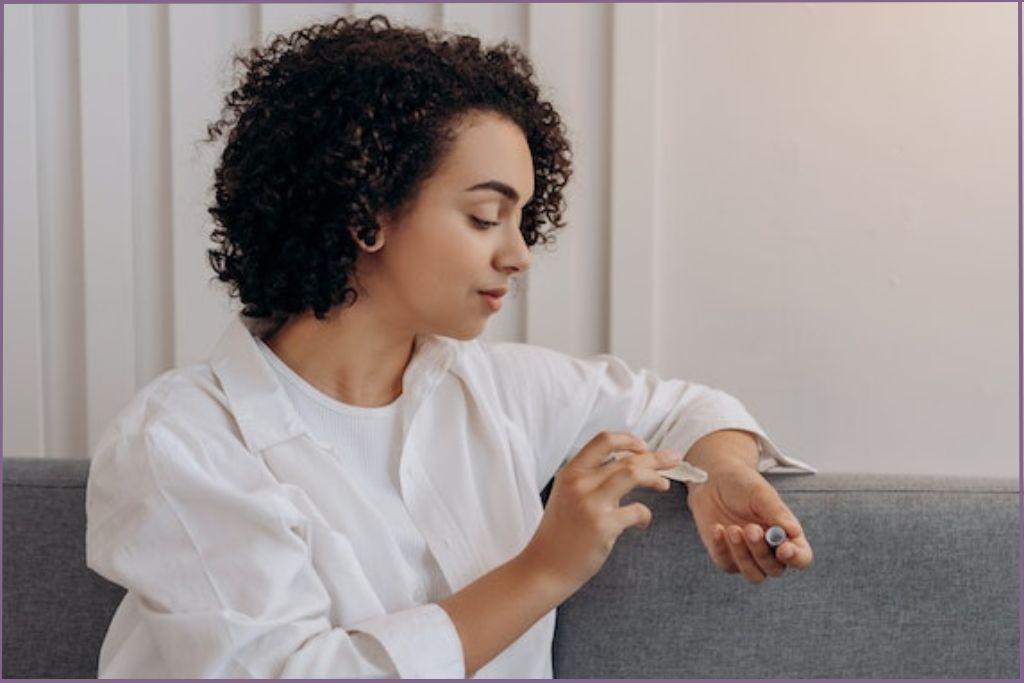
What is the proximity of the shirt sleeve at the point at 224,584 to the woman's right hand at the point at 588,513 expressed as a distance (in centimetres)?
10

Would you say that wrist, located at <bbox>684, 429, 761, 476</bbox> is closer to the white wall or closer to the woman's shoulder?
the white wall

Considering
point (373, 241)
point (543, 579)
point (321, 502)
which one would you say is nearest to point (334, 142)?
point (373, 241)

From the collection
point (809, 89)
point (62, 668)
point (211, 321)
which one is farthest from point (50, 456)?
point (809, 89)

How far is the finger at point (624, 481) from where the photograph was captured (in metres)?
1.11

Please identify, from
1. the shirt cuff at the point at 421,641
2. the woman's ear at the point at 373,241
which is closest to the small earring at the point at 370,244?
the woman's ear at the point at 373,241

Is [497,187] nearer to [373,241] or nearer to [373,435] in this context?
[373,241]

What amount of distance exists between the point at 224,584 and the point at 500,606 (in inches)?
8.6

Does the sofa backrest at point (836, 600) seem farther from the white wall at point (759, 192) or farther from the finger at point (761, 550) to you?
the white wall at point (759, 192)

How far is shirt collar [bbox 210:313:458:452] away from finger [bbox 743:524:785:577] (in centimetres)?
32

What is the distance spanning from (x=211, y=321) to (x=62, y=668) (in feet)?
1.49

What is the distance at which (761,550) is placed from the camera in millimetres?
1181

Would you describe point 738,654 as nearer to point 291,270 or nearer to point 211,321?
point 291,270

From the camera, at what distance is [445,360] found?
4.30 feet

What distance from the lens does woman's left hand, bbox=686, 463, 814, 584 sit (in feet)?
3.85
